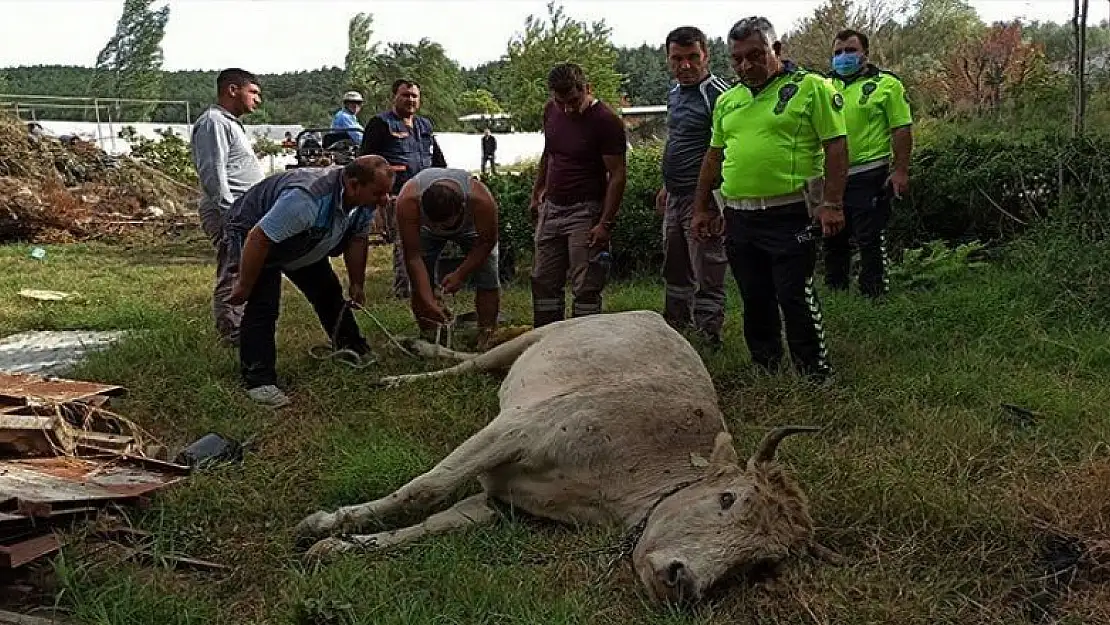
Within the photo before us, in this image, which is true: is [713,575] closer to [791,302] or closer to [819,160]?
[791,302]

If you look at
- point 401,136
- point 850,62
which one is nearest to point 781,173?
point 850,62

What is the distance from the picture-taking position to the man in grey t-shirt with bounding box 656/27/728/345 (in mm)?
6395

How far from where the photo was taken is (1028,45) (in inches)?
946

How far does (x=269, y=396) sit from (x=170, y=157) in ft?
55.9

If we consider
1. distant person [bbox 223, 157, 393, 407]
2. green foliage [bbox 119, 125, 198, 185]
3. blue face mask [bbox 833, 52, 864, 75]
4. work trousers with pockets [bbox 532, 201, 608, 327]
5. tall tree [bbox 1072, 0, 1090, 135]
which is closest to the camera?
distant person [bbox 223, 157, 393, 407]

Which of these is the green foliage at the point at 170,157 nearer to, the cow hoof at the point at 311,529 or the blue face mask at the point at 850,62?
the blue face mask at the point at 850,62

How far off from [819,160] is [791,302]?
2.52 feet

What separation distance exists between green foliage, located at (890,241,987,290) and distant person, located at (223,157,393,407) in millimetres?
4485

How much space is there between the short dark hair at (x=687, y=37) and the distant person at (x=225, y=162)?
9.86 feet

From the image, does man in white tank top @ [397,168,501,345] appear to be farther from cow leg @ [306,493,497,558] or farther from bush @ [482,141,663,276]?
bush @ [482,141,663,276]

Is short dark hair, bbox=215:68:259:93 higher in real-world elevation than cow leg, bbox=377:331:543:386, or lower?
higher

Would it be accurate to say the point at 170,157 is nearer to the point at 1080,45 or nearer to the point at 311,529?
the point at 1080,45

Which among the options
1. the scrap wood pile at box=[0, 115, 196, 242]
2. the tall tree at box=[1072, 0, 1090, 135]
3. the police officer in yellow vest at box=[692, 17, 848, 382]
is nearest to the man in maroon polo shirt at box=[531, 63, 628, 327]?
the police officer in yellow vest at box=[692, 17, 848, 382]

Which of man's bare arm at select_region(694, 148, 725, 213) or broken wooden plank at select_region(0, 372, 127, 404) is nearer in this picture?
broken wooden plank at select_region(0, 372, 127, 404)
